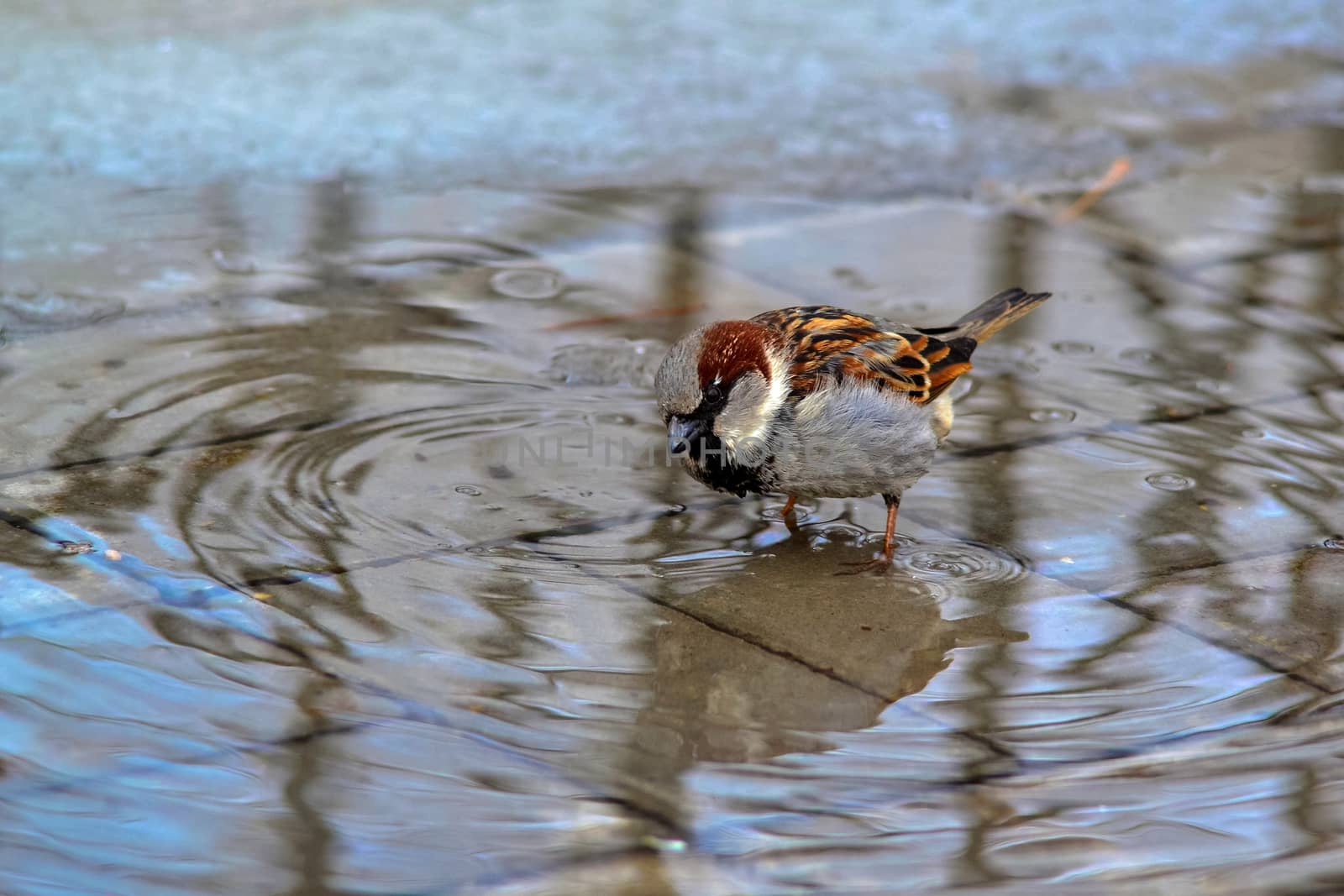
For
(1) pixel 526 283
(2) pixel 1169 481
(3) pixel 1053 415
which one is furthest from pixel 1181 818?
(1) pixel 526 283

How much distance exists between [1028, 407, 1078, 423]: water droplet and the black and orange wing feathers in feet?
1.46

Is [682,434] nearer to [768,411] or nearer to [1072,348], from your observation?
[768,411]

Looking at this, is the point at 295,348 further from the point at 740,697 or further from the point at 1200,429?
the point at 1200,429

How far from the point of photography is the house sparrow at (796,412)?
3.83m

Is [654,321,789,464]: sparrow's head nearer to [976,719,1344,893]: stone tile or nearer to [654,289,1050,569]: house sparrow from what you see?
[654,289,1050,569]: house sparrow

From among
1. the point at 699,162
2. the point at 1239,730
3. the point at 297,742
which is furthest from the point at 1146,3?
the point at 297,742

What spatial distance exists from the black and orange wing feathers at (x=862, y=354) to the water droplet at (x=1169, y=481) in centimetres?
58

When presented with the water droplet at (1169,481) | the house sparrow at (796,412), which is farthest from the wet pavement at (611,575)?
the house sparrow at (796,412)

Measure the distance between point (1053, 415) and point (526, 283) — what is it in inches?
73.9

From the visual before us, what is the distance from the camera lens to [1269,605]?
148 inches

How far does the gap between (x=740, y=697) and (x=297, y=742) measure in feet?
2.93

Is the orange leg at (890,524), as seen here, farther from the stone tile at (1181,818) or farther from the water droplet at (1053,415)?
the stone tile at (1181,818)

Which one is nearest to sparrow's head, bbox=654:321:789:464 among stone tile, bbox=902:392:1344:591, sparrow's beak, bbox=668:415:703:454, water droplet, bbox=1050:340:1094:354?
sparrow's beak, bbox=668:415:703:454

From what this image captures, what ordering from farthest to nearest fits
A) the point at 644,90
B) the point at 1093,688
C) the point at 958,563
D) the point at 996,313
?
the point at 644,90 → the point at 996,313 → the point at 958,563 → the point at 1093,688
